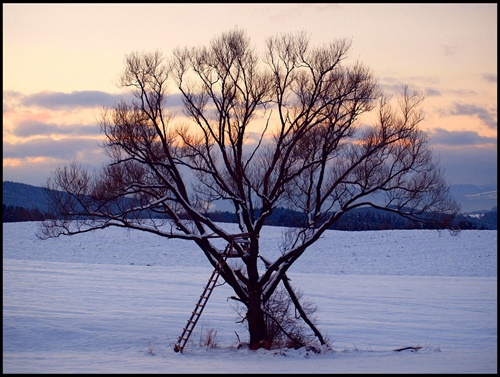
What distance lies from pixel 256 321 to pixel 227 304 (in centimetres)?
1176

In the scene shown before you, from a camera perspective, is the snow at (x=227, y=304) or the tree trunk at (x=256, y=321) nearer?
A: the snow at (x=227, y=304)

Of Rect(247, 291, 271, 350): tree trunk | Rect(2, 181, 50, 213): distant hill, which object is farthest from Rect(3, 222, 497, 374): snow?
Rect(2, 181, 50, 213): distant hill

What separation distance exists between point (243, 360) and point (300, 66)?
8550 mm

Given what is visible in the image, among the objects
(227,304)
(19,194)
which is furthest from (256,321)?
(19,194)

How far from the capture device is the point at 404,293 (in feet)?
109

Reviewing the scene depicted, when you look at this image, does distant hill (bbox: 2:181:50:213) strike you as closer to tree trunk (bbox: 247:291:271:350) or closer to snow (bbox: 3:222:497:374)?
snow (bbox: 3:222:497:374)

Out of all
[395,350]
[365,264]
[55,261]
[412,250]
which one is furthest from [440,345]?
[55,261]

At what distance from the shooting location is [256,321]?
58.4ft

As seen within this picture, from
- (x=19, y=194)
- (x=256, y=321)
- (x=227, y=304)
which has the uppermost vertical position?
(x=19, y=194)

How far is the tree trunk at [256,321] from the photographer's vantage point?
1778 centimetres

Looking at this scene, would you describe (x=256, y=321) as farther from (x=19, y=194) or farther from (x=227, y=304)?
(x=19, y=194)

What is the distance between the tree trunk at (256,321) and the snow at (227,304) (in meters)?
0.41

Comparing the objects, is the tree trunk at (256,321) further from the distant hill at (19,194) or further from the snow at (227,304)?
the distant hill at (19,194)

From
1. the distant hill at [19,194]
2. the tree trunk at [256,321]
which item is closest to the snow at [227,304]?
the tree trunk at [256,321]
